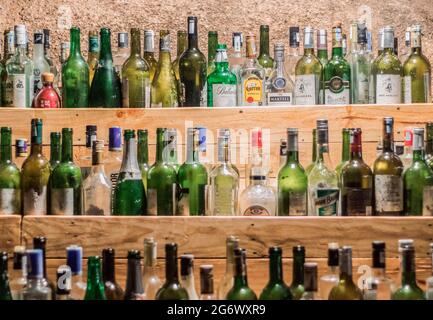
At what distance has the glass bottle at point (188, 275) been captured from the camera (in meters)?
2.25

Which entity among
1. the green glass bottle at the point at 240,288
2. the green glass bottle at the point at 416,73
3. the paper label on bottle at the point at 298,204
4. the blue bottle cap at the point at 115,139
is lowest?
the green glass bottle at the point at 240,288

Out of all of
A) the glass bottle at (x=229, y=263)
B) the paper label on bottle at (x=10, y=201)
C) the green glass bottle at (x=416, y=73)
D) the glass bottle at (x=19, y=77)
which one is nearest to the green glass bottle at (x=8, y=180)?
the paper label on bottle at (x=10, y=201)

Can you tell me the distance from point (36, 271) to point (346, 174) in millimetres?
920

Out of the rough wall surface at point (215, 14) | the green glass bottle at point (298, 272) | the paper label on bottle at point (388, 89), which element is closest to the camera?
the green glass bottle at point (298, 272)

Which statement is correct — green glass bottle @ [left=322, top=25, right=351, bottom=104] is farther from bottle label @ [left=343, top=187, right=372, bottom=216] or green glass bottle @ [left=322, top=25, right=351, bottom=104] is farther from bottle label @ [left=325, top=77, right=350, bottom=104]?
bottle label @ [left=343, top=187, right=372, bottom=216]

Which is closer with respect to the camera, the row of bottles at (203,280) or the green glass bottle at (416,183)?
the row of bottles at (203,280)

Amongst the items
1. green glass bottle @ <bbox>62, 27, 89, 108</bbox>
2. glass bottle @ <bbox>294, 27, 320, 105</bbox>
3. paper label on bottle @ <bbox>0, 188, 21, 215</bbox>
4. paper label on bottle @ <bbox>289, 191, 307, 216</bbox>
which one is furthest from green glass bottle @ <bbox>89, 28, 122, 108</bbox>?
paper label on bottle @ <bbox>289, 191, 307, 216</bbox>

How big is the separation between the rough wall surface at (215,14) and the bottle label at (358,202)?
3.47 feet

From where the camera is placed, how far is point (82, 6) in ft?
11.6

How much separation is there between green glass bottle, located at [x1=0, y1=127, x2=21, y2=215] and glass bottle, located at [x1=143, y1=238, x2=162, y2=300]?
48 centimetres

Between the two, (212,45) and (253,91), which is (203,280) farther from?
(212,45)

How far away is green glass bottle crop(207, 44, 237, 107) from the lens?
281 centimetres

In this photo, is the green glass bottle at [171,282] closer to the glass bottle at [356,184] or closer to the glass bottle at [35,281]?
the glass bottle at [35,281]

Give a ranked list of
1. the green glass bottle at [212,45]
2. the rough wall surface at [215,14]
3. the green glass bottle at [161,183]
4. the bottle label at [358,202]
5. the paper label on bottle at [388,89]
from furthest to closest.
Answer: the rough wall surface at [215,14] < the green glass bottle at [212,45] < the paper label on bottle at [388,89] < the green glass bottle at [161,183] < the bottle label at [358,202]
